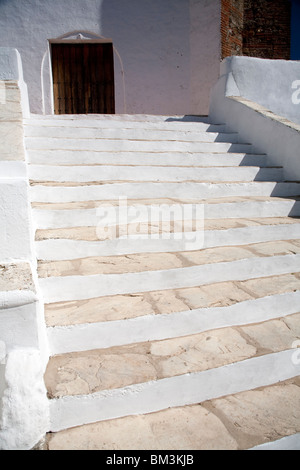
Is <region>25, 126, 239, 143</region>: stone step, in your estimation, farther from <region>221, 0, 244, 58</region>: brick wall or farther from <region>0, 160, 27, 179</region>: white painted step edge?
<region>221, 0, 244, 58</region>: brick wall

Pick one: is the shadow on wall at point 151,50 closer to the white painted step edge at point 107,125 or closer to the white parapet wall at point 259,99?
the white parapet wall at point 259,99

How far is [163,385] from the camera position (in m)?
1.70

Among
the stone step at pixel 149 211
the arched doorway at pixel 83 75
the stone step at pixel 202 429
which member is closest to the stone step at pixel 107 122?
the stone step at pixel 149 211

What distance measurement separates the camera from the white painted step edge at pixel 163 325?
1.86 metres

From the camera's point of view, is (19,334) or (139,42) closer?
(19,334)

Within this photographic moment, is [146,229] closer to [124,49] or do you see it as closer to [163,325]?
[163,325]

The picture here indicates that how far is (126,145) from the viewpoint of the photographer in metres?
4.03

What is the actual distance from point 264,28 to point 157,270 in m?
9.87

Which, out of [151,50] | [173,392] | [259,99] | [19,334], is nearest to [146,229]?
[173,392]

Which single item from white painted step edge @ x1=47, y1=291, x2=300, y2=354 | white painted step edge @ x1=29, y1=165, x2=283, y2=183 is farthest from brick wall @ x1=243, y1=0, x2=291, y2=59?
white painted step edge @ x1=47, y1=291, x2=300, y2=354

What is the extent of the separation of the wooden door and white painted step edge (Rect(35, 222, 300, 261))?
656 cm

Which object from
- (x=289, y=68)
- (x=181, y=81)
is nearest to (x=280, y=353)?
(x=289, y=68)
